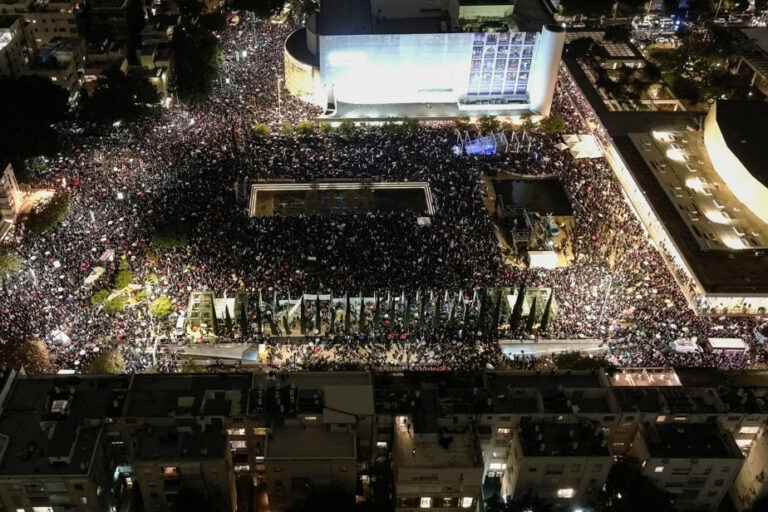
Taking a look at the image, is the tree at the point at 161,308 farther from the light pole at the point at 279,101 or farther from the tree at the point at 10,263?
the light pole at the point at 279,101

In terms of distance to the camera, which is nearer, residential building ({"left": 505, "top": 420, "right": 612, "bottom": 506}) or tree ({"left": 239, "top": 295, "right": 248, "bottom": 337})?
residential building ({"left": 505, "top": 420, "right": 612, "bottom": 506})

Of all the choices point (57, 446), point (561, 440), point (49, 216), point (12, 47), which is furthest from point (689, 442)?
point (12, 47)

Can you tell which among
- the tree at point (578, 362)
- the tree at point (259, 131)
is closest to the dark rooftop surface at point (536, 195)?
the tree at point (578, 362)

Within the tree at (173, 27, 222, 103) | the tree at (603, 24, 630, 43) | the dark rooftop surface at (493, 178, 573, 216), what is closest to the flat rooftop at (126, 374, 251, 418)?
the dark rooftop surface at (493, 178, 573, 216)

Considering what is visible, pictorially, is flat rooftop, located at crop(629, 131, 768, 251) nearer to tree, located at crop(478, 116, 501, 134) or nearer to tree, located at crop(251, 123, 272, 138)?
tree, located at crop(478, 116, 501, 134)

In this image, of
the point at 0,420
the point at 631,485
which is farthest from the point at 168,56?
the point at 631,485

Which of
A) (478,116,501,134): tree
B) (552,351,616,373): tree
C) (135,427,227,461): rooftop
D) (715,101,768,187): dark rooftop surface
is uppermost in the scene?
(715,101,768,187): dark rooftop surface
